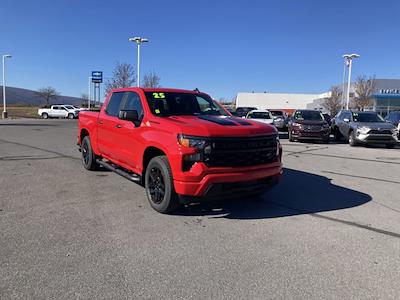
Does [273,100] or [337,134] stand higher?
[273,100]

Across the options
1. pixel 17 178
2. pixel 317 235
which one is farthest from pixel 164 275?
pixel 17 178

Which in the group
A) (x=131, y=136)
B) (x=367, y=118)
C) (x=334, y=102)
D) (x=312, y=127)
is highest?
(x=334, y=102)

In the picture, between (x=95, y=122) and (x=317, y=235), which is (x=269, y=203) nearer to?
(x=317, y=235)

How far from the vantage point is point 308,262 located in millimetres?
4207

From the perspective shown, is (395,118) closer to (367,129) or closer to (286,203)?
(367,129)

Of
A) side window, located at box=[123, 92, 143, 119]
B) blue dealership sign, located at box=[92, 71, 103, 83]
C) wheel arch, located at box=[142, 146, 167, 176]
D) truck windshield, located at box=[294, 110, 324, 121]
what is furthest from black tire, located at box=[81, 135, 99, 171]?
blue dealership sign, located at box=[92, 71, 103, 83]

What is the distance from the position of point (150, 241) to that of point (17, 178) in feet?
16.1

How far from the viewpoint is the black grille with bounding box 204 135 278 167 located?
17.6ft

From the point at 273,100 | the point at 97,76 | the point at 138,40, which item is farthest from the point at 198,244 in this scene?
the point at 273,100

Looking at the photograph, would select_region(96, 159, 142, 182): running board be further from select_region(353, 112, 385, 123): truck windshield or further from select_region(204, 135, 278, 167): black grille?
select_region(353, 112, 385, 123): truck windshield

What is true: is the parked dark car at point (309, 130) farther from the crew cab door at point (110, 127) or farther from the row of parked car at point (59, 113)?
the row of parked car at point (59, 113)

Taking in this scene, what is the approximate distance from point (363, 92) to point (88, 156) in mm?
59737

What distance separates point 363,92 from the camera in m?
61.3

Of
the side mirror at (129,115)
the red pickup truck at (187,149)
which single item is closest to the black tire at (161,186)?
the red pickup truck at (187,149)
